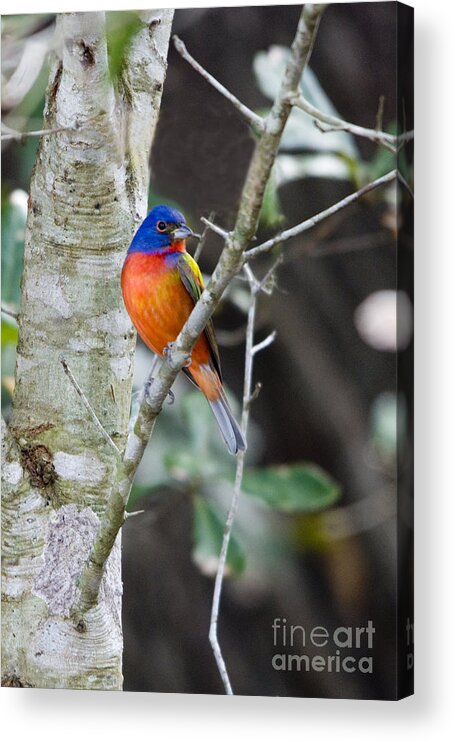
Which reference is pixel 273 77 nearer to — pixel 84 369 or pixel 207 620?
pixel 84 369

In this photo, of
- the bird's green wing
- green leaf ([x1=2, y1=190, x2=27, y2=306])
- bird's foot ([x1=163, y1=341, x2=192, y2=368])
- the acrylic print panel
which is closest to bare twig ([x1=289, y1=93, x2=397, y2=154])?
the acrylic print panel

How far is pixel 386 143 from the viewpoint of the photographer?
3.11 metres

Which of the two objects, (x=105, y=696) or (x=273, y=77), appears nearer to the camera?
(x=273, y=77)

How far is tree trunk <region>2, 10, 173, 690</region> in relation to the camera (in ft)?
11.1

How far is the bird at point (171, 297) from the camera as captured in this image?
3.25m

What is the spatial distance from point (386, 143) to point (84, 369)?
3.37 ft

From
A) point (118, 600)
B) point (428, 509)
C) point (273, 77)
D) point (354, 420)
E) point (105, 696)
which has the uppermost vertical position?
point (273, 77)

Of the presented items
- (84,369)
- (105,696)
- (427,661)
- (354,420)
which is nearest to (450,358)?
(354,420)

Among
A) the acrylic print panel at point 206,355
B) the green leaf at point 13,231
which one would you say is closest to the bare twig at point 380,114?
the acrylic print panel at point 206,355

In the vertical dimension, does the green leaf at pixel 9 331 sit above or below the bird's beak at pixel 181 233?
below

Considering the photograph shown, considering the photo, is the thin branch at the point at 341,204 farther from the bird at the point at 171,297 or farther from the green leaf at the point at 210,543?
the green leaf at the point at 210,543

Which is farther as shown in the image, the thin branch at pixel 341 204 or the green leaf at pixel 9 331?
the green leaf at pixel 9 331

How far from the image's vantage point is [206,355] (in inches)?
128

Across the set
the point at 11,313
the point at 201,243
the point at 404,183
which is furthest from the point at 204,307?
the point at 11,313
